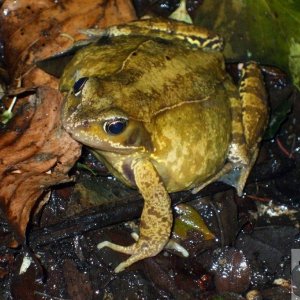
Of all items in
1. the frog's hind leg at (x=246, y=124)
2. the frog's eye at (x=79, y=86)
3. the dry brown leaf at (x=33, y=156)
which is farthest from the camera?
the frog's hind leg at (x=246, y=124)

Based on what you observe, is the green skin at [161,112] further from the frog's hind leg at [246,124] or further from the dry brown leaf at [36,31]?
the dry brown leaf at [36,31]

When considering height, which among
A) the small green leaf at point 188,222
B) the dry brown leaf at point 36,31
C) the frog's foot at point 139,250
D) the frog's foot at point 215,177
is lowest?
the small green leaf at point 188,222

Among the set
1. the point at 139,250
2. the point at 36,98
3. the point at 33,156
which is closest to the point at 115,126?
the point at 33,156

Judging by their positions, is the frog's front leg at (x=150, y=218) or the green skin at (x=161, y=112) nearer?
the green skin at (x=161, y=112)

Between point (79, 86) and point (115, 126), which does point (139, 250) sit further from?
point (79, 86)

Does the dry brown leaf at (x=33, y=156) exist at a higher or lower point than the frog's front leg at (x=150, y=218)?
higher

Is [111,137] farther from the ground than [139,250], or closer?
farther from the ground

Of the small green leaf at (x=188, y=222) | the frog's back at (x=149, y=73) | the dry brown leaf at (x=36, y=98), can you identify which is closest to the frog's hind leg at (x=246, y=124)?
the frog's back at (x=149, y=73)

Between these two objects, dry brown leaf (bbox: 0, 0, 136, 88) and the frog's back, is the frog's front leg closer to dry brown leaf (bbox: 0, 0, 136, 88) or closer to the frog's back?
the frog's back
